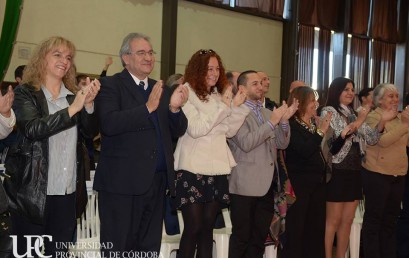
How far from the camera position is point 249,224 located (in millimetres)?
3818

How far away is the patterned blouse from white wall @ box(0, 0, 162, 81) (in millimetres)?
3037

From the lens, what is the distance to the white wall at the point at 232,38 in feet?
24.6

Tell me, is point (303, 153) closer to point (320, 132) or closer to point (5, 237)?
point (320, 132)

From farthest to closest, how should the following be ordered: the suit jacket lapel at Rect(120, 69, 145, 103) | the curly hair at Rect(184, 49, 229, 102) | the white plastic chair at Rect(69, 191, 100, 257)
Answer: the curly hair at Rect(184, 49, 229, 102) → the white plastic chair at Rect(69, 191, 100, 257) → the suit jacket lapel at Rect(120, 69, 145, 103)

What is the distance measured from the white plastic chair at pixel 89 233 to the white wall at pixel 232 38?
4038 mm

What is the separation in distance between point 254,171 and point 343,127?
1036mm

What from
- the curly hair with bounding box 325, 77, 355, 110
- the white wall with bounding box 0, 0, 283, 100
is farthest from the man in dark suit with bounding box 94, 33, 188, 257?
the white wall with bounding box 0, 0, 283, 100

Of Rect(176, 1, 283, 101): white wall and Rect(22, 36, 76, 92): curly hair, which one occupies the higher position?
Rect(176, 1, 283, 101): white wall

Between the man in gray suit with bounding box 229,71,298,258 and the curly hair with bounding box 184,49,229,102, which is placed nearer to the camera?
the curly hair with bounding box 184,49,229,102

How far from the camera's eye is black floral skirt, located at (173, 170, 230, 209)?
3355mm

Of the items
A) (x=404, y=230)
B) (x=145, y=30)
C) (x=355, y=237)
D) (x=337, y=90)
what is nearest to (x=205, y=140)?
(x=337, y=90)

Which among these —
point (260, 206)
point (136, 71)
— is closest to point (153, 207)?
point (136, 71)

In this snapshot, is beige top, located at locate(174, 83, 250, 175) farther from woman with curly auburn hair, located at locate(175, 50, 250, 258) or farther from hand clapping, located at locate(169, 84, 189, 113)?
hand clapping, located at locate(169, 84, 189, 113)

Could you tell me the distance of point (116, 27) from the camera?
6.70 metres
